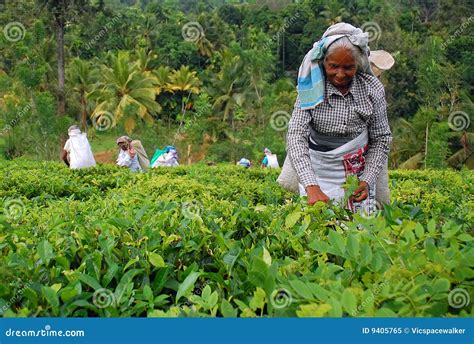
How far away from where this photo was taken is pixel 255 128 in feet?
92.9

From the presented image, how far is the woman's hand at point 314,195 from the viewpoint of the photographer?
2992mm

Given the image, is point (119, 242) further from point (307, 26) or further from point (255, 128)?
point (307, 26)

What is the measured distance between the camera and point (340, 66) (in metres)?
3.18

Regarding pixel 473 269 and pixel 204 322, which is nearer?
pixel 204 322

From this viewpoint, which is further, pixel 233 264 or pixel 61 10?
pixel 61 10

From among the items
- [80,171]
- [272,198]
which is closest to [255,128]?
[80,171]

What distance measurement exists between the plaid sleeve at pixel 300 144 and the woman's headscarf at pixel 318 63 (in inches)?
2.4

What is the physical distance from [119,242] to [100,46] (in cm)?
4157
